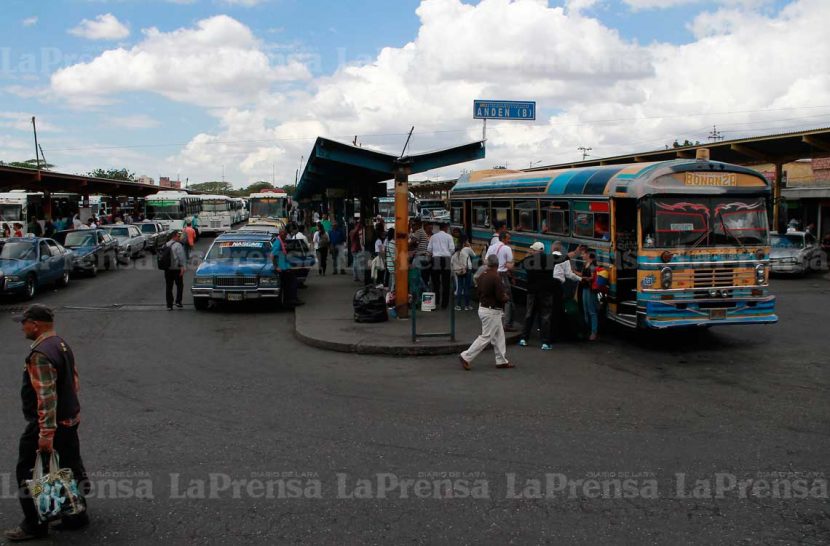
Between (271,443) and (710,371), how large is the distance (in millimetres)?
6468

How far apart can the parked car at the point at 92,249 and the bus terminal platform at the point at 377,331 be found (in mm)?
10485

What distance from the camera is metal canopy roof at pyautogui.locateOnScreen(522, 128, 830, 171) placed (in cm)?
2531

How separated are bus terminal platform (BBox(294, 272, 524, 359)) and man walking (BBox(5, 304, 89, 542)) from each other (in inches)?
258

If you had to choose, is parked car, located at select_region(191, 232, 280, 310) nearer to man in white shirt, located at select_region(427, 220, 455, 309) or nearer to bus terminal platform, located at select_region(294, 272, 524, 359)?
bus terminal platform, located at select_region(294, 272, 524, 359)

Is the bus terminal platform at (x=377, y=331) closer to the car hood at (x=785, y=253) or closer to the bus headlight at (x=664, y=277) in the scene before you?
the bus headlight at (x=664, y=277)

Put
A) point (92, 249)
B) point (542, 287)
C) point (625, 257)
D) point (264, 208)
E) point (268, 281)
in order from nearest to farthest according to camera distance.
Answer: point (542, 287) < point (625, 257) < point (268, 281) < point (92, 249) < point (264, 208)

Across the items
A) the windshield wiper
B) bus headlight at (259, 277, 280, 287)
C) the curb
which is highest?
the windshield wiper

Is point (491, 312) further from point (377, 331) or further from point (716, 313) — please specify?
point (716, 313)

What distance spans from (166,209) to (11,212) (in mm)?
11408

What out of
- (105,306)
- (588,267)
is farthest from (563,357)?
(105,306)

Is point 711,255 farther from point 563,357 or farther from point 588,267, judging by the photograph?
point 563,357

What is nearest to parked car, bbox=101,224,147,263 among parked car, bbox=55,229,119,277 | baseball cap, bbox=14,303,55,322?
parked car, bbox=55,229,119,277

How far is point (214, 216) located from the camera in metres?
49.6

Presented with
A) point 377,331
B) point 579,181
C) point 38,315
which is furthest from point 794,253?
point 38,315
